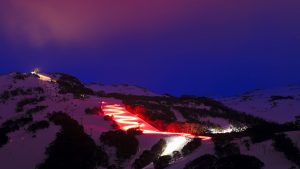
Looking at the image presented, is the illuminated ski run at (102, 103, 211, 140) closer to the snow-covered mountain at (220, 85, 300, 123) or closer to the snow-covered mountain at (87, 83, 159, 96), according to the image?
the snow-covered mountain at (220, 85, 300, 123)

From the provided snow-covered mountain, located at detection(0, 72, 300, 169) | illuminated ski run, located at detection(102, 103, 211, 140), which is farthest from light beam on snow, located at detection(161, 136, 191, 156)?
illuminated ski run, located at detection(102, 103, 211, 140)

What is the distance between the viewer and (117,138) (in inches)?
1603

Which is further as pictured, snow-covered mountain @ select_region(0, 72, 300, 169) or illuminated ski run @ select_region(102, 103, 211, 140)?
illuminated ski run @ select_region(102, 103, 211, 140)

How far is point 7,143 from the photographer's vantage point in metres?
40.2

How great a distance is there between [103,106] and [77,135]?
15.6 metres

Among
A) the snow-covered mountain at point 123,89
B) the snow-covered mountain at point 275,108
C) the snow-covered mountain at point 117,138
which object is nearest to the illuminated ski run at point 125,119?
the snow-covered mountain at point 117,138

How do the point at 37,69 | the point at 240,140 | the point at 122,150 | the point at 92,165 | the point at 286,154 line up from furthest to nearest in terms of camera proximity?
the point at 37,69 < the point at 122,150 < the point at 92,165 < the point at 240,140 < the point at 286,154

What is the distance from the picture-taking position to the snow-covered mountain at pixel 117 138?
25844 mm

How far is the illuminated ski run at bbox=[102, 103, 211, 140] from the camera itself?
4556cm

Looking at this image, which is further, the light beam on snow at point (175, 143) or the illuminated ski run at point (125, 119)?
the illuminated ski run at point (125, 119)

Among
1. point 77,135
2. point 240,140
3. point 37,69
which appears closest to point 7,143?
point 77,135

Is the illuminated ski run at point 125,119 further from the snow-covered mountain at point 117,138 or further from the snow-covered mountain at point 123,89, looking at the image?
the snow-covered mountain at point 123,89

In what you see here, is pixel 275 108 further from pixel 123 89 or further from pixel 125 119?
pixel 125 119

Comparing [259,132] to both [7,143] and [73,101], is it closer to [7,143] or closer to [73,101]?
[7,143]
